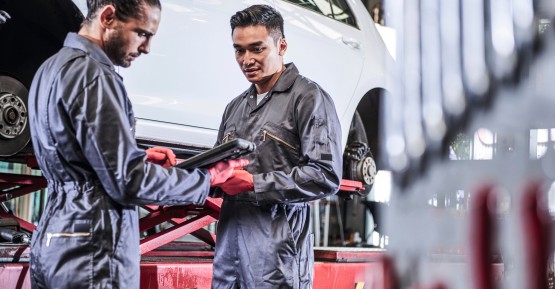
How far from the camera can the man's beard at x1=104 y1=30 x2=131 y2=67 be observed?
1.48m

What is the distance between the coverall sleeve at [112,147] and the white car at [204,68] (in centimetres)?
114

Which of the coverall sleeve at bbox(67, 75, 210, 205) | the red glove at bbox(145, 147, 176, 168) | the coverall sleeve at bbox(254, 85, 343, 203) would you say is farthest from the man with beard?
the coverall sleeve at bbox(254, 85, 343, 203)

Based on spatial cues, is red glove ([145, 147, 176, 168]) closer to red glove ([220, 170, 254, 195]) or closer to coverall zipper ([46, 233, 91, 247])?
red glove ([220, 170, 254, 195])

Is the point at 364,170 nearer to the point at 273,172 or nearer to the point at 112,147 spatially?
the point at 273,172

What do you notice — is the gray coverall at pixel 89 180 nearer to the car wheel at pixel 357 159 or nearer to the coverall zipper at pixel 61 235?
the coverall zipper at pixel 61 235

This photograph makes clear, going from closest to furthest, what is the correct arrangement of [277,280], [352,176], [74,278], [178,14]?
1. [74,278]
2. [277,280]
3. [178,14]
4. [352,176]

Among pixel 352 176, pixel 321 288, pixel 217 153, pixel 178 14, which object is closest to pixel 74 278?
pixel 217 153

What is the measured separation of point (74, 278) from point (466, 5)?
91 centimetres

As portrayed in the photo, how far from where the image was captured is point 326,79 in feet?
11.1

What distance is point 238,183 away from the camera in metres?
1.76

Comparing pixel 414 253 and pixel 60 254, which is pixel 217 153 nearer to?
pixel 60 254

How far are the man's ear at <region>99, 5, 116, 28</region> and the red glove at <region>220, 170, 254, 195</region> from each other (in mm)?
517

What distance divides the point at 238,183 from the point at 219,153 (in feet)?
0.89

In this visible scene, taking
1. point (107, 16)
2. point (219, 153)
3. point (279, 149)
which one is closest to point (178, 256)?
point (279, 149)
